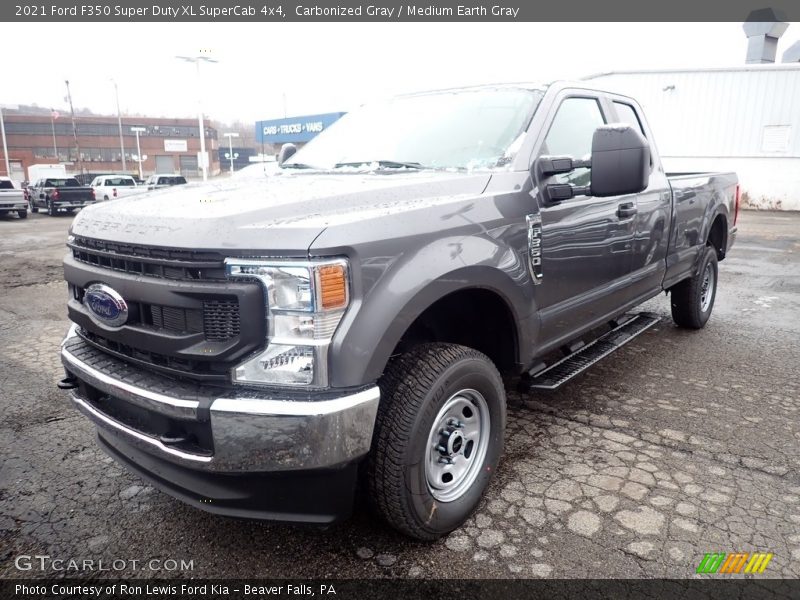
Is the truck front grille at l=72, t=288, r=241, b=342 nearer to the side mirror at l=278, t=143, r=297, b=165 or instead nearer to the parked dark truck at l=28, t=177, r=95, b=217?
the side mirror at l=278, t=143, r=297, b=165

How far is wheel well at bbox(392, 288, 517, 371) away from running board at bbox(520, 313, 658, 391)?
0.46 metres

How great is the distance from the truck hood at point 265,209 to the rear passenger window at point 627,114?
1914mm

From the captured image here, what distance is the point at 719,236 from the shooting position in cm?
580

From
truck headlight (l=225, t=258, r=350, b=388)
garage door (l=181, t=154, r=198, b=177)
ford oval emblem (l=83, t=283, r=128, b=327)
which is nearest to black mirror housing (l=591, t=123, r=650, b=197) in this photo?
truck headlight (l=225, t=258, r=350, b=388)

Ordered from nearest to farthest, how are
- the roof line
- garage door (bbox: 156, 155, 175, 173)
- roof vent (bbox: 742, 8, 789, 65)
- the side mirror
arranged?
the side mirror
the roof line
roof vent (bbox: 742, 8, 789, 65)
garage door (bbox: 156, 155, 175, 173)

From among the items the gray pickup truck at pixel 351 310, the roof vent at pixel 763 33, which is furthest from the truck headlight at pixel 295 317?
the roof vent at pixel 763 33

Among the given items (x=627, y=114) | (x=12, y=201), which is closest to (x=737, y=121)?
(x=627, y=114)

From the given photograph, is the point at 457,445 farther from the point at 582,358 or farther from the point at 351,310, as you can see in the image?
the point at 582,358

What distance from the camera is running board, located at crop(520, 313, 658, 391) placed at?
3.40m

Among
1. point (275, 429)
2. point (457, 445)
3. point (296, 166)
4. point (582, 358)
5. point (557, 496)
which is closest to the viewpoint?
point (275, 429)

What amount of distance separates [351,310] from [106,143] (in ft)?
280

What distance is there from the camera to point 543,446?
10.7ft

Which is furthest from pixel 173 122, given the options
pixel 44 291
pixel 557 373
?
pixel 557 373

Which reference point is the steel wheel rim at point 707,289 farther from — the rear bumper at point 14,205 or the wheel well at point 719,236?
the rear bumper at point 14,205
